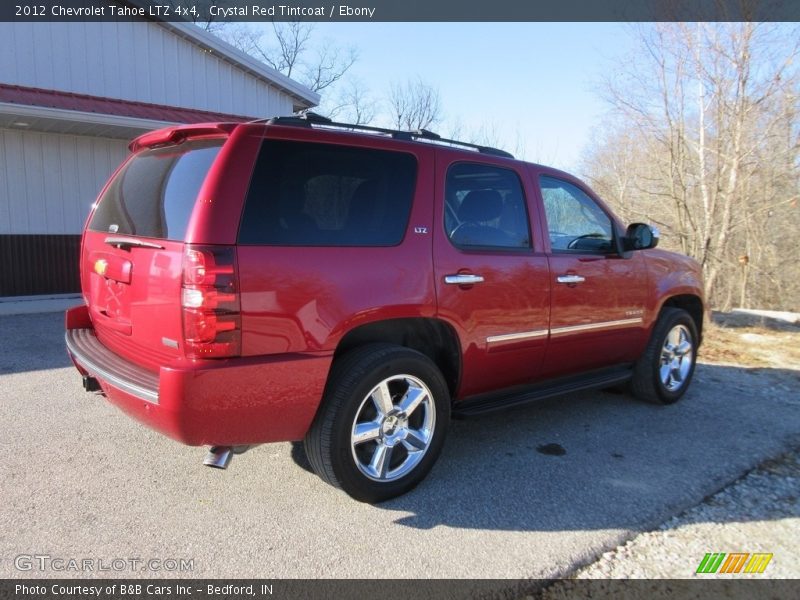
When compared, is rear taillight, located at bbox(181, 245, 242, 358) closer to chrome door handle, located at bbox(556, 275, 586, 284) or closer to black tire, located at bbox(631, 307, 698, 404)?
chrome door handle, located at bbox(556, 275, 586, 284)

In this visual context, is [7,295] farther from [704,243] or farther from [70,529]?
[704,243]

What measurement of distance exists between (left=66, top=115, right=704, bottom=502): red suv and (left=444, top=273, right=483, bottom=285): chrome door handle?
11 millimetres

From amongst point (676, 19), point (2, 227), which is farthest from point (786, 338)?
point (2, 227)

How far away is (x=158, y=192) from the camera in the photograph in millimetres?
3127

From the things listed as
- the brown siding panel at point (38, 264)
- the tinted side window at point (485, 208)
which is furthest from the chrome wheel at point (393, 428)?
the brown siding panel at point (38, 264)

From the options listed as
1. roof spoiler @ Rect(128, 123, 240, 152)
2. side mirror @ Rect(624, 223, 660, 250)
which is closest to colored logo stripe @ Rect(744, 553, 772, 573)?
side mirror @ Rect(624, 223, 660, 250)

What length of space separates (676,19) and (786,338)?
18.9 ft

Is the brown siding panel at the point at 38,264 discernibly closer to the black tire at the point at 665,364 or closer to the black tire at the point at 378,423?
the black tire at the point at 378,423

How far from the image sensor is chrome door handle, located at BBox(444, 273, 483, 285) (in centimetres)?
347

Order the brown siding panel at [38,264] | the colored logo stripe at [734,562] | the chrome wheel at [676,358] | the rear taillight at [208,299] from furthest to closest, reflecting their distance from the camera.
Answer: the brown siding panel at [38,264] < the chrome wheel at [676,358] < the colored logo stripe at [734,562] < the rear taillight at [208,299]

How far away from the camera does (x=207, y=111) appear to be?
1245 cm

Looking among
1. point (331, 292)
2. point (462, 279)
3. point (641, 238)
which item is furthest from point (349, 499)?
point (641, 238)

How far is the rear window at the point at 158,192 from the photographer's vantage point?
9.36 feet

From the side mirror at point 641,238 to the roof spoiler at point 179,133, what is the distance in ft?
10.6
